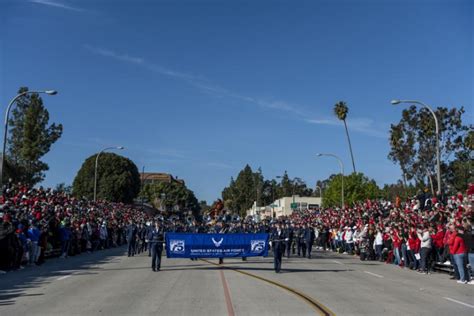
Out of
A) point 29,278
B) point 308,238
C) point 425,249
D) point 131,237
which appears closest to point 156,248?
point 29,278

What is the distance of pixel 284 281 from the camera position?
16.2 m

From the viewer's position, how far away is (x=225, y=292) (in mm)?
13227

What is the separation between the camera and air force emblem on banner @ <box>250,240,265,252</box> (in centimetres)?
2220

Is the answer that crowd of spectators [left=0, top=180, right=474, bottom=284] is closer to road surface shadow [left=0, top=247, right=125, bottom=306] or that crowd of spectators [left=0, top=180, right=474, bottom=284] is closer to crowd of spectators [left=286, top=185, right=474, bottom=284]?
crowd of spectators [left=286, top=185, right=474, bottom=284]

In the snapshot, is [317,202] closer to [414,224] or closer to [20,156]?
[20,156]

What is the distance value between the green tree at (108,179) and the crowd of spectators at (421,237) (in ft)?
166

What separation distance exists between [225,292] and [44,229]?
12.9m

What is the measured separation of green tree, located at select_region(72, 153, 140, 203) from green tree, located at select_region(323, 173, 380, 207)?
3145cm

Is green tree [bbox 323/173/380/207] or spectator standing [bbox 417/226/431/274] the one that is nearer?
spectator standing [bbox 417/226/431/274]

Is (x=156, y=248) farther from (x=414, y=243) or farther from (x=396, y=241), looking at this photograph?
(x=396, y=241)

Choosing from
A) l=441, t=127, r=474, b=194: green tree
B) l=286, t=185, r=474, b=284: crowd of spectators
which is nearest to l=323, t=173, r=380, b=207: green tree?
l=441, t=127, r=474, b=194: green tree

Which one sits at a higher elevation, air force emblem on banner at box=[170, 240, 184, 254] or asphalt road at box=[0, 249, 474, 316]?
air force emblem on banner at box=[170, 240, 184, 254]

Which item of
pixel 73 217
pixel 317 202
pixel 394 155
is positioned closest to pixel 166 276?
pixel 73 217

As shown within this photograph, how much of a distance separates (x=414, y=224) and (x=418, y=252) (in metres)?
1.48
